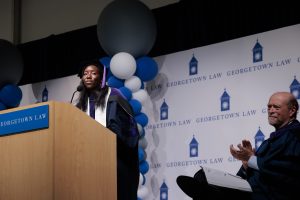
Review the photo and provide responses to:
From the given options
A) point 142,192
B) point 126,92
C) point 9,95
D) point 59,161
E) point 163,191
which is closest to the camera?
point 59,161

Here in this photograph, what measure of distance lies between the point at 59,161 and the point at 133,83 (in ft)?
9.27

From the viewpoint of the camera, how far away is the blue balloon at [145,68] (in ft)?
17.5

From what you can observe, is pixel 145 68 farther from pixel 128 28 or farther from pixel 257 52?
pixel 257 52

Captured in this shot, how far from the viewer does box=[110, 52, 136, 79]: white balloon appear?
519cm

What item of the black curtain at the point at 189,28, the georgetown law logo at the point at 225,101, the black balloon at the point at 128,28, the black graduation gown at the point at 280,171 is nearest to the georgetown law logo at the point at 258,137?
the georgetown law logo at the point at 225,101

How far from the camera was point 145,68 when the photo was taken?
5.36 m

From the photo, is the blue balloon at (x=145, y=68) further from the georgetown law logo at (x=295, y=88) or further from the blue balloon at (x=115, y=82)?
the georgetown law logo at (x=295, y=88)

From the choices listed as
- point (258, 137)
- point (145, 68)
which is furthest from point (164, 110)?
point (258, 137)

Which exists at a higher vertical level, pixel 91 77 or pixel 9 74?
pixel 9 74

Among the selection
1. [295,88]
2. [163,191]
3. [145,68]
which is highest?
[145,68]

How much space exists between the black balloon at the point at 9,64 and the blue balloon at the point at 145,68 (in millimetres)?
1738

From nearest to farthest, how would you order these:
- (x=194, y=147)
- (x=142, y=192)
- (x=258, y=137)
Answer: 1. (x=258, y=137)
2. (x=142, y=192)
3. (x=194, y=147)

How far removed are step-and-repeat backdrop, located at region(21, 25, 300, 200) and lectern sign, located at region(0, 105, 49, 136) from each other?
291cm

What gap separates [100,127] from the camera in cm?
275
